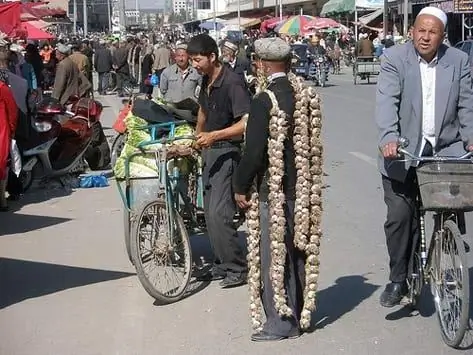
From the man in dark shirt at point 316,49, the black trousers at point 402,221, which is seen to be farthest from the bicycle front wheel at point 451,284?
the man in dark shirt at point 316,49

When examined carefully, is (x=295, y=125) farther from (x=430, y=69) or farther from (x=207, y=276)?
(x=207, y=276)

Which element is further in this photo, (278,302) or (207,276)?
(207,276)

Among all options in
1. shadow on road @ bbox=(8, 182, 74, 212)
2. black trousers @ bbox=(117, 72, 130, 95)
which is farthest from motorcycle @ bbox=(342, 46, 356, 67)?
shadow on road @ bbox=(8, 182, 74, 212)

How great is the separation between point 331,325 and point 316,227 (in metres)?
0.75

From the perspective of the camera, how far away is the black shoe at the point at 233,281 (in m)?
6.47

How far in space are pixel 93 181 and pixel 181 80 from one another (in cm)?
172

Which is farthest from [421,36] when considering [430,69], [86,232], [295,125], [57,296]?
[86,232]

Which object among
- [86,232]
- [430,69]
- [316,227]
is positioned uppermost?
[430,69]

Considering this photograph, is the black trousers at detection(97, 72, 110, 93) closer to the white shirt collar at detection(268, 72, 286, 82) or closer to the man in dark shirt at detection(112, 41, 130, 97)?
the man in dark shirt at detection(112, 41, 130, 97)

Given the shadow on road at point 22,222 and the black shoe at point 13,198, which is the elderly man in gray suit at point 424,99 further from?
the black shoe at point 13,198

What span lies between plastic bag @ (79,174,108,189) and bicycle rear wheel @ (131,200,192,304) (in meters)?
5.23

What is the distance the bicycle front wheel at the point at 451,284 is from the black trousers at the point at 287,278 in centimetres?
78

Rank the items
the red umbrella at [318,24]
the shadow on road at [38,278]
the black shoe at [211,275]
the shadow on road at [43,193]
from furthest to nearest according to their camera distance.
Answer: the red umbrella at [318,24] → the shadow on road at [43,193] → the black shoe at [211,275] → the shadow on road at [38,278]

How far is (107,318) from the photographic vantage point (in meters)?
5.85
